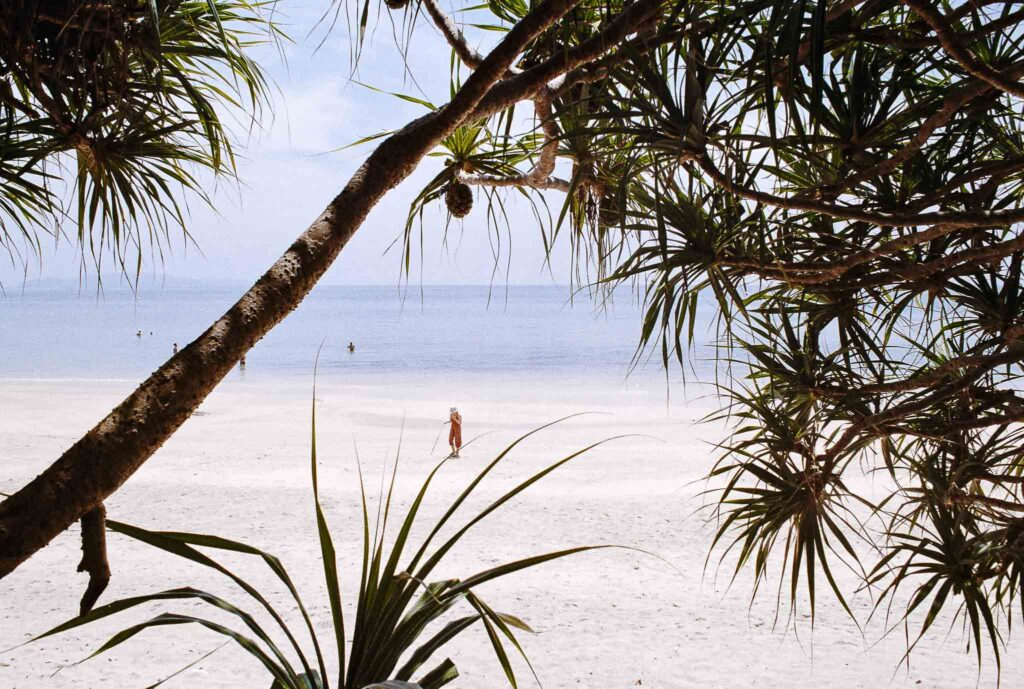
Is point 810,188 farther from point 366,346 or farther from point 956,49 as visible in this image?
point 366,346

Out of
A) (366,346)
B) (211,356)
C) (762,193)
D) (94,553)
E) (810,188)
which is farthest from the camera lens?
(366,346)

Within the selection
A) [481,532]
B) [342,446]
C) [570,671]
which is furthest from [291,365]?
[570,671]

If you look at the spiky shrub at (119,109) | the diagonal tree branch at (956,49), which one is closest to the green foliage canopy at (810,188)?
the diagonal tree branch at (956,49)

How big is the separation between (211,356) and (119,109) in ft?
2.61

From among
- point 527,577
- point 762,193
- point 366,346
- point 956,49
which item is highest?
point 956,49

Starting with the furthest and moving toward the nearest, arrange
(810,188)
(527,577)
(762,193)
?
(527,577)
(810,188)
(762,193)

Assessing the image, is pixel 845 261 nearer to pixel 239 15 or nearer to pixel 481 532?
pixel 239 15

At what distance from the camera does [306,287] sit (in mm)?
1072

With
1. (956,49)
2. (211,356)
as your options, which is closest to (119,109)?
(211,356)

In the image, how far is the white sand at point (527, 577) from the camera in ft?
12.1

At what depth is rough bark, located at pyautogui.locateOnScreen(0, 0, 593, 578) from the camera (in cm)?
87

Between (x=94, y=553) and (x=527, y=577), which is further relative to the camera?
(x=527, y=577)

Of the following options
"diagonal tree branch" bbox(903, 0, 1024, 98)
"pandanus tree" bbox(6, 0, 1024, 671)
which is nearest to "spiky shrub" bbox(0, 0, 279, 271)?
"pandanus tree" bbox(6, 0, 1024, 671)

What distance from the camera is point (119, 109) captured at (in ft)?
4.93
